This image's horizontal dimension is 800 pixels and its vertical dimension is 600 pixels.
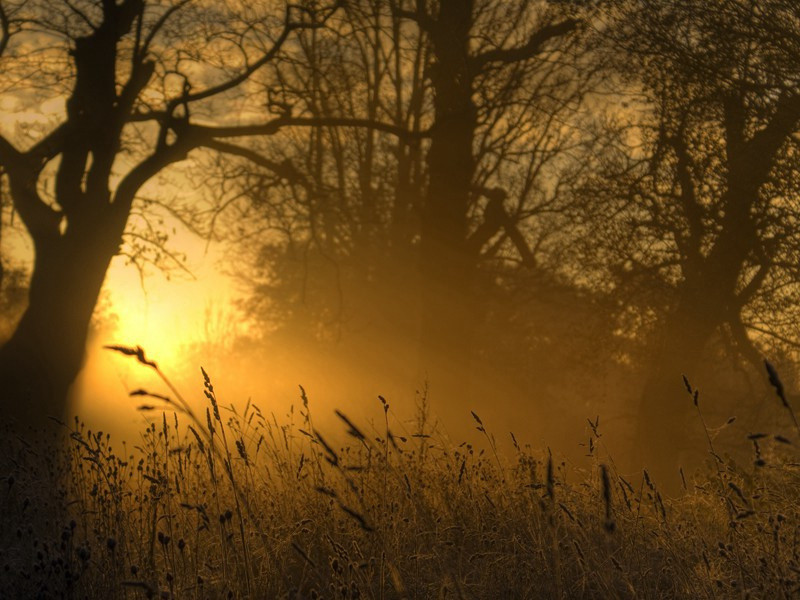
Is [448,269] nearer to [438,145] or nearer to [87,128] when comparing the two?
[438,145]

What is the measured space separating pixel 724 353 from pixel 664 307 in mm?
2066

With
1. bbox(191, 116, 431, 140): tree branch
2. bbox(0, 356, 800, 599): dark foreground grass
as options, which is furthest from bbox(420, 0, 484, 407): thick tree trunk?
bbox(0, 356, 800, 599): dark foreground grass

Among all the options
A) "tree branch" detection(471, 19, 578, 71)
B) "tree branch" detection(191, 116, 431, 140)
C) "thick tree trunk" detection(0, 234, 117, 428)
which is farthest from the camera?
"tree branch" detection(471, 19, 578, 71)

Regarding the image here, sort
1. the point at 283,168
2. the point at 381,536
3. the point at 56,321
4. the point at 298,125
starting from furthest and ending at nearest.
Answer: the point at 298,125 < the point at 283,168 < the point at 56,321 < the point at 381,536

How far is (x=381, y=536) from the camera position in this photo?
3.45 metres

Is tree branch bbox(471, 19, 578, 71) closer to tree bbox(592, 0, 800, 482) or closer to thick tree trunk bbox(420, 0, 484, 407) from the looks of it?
thick tree trunk bbox(420, 0, 484, 407)

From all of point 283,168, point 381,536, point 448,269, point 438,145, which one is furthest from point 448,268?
point 381,536

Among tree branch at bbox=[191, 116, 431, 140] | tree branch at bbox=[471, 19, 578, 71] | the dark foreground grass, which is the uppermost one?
tree branch at bbox=[471, 19, 578, 71]

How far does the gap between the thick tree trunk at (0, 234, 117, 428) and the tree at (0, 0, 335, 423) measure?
0.02 meters

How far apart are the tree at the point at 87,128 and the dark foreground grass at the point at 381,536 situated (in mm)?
6794

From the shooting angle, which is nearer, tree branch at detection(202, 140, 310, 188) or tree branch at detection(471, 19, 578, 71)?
tree branch at detection(202, 140, 310, 188)

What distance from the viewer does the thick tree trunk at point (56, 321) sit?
13.2 meters

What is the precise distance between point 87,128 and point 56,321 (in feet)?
9.63

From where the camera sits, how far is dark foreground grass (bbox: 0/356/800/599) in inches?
156
